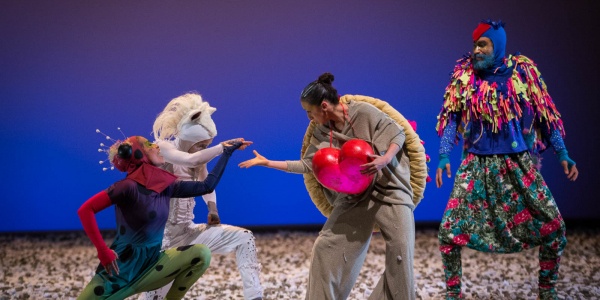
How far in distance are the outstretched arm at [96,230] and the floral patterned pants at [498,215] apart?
2.10m

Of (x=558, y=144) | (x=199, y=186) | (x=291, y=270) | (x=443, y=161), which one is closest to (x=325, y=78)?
(x=199, y=186)

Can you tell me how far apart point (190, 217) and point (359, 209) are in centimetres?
123

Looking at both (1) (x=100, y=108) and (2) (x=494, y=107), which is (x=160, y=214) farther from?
(1) (x=100, y=108)

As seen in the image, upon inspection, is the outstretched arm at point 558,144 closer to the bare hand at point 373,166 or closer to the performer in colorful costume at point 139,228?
the bare hand at point 373,166

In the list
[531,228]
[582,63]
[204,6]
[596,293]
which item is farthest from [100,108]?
[582,63]

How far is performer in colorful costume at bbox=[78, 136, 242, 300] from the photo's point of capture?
101 inches

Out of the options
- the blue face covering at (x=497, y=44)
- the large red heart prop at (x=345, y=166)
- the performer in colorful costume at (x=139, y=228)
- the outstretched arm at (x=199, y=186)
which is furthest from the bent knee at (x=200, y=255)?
the blue face covering at (x=497, y=44)

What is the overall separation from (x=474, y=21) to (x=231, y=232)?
3.90 meters

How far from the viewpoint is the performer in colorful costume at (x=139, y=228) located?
256 cm

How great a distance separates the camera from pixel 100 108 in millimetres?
5590

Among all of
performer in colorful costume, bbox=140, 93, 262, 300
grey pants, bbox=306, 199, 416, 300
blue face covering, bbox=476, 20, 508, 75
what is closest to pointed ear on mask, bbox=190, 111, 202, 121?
performer in colorful costume, bbox=140, 93, 262, 300

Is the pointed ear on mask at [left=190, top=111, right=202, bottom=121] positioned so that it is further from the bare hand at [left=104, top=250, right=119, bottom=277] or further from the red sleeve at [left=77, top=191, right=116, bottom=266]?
the bare hand at [left=104, top=250, right=119, bottom=277]

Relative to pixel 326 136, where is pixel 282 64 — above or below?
above

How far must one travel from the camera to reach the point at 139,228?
265 centimetres
